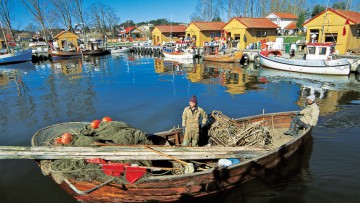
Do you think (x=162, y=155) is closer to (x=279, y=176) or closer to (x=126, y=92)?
(x=279, y=176)

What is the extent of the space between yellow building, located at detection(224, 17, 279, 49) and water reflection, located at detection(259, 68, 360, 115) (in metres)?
12.1

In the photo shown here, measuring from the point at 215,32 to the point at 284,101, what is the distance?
3290 cm

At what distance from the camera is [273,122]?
10.1 meters

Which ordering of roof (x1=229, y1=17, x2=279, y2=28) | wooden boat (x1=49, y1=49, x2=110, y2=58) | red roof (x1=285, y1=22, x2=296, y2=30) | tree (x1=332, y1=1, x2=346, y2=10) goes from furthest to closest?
red roof (x1=285, y1=22, x2=296, y2=30) < tree (x1=332, y1=1, x2=346, y2=10) < wooden boat (x1=49, y1=49, x2=110, y2=58) < roof (x1=229, y1=17, x2=279, y2=28)

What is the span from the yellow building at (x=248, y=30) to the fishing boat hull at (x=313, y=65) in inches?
469

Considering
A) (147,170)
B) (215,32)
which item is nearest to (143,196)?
(147,170)

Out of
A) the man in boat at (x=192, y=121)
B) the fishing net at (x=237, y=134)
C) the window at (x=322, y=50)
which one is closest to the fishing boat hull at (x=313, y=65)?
the window at (x=322, y=50)

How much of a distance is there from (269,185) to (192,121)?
3.06 m

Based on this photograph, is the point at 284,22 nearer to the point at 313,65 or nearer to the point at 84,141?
the point at 313,65

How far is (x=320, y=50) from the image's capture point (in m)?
22.7

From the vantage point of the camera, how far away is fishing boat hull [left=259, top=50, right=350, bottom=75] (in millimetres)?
22328

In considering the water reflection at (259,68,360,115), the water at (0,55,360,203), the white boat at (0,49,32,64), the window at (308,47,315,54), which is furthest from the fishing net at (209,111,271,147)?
the white boat at (0,49,32,64)

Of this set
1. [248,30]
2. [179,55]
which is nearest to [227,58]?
[248,30]

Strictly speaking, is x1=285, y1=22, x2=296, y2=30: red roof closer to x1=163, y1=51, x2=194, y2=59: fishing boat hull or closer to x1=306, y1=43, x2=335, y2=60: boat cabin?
x1=163, y1=51, x2=194, y2=59: fishing boat hull
